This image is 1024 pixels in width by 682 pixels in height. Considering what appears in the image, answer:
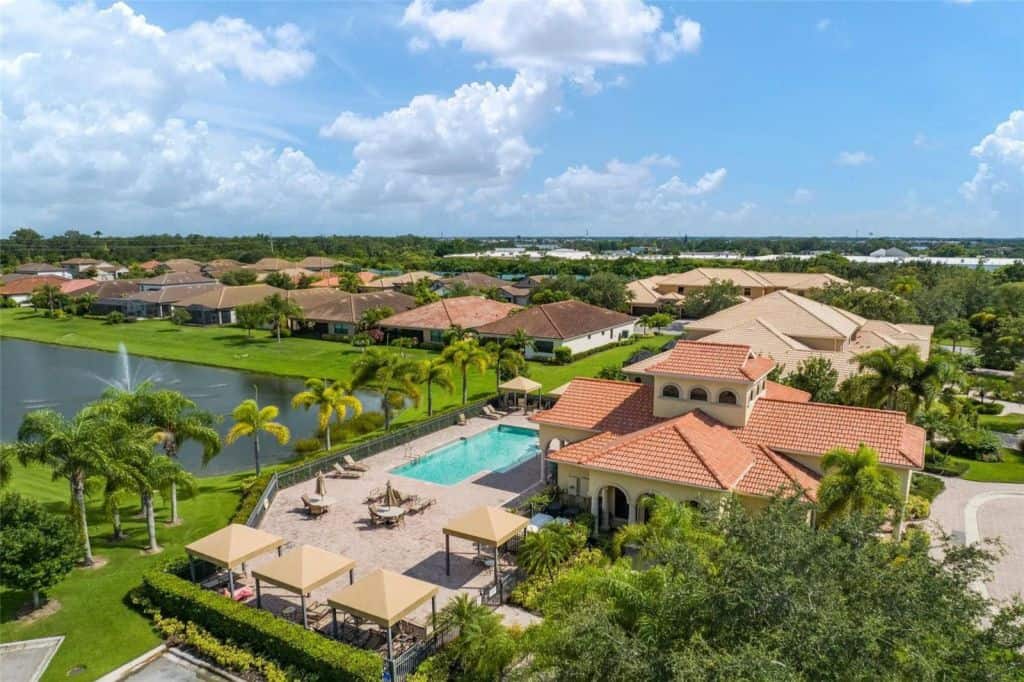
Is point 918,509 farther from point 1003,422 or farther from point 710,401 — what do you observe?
point 1003,422

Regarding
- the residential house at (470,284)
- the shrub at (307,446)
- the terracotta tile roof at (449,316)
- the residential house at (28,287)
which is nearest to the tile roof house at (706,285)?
the residential house at (470,284)

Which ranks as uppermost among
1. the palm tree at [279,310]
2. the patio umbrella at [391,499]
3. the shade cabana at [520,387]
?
the palm tree at [279,310]

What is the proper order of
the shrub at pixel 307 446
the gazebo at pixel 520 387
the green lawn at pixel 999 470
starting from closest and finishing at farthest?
1. the green lawn at pixel 999 470
2. the shrub at pixel 307 446
3. the gazebo at pixel 520 387

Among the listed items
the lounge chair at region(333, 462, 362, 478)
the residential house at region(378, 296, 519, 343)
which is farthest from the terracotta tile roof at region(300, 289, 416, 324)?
the lounge chair at region(333, 462, 362, 478)

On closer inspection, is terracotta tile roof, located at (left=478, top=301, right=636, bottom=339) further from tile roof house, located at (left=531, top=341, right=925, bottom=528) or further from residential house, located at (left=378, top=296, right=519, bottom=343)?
tile roof house, located at (left=531, top=341, right=925, bottom=528)

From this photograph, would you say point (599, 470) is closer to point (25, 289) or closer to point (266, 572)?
point (266, 572)

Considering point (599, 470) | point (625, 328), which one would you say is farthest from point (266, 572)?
point (625, 328)

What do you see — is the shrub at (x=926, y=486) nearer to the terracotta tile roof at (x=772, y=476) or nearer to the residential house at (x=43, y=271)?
the terracotta tile roof at (x=772, y=476)
